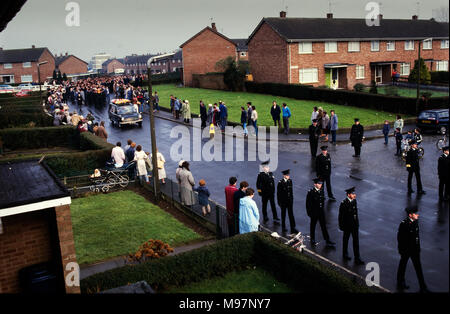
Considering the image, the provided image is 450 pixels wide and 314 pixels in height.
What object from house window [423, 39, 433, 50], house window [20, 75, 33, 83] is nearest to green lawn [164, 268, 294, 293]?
house window [423, 39, 433, 50]

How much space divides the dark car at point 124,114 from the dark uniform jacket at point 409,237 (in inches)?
990

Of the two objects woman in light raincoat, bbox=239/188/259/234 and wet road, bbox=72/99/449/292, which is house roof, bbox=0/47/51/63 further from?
woman in light raincoat, bbox=239/188/259/234

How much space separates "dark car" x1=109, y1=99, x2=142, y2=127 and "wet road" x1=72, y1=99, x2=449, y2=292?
218 inches

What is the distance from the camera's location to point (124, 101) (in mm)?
32906

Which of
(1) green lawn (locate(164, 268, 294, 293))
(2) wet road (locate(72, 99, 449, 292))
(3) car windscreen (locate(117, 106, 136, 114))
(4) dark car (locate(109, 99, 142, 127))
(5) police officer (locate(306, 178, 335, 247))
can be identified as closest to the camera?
(1) green lawn (locate(164, 268, 294, 293))

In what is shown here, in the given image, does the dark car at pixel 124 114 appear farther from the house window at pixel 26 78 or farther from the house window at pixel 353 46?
the house window at pixel 26 78

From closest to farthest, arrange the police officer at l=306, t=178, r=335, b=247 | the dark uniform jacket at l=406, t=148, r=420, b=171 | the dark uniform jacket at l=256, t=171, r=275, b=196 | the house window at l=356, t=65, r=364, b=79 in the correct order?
the police officer at l=306, t=178, r=335, b=247 < the dark uniform jacket at l=256, t=171, r=275, b=196 < the dark uniform jacket at l=406, t=148, r=420, b=171 < the house window at l=356, t=65, r=364, b=79

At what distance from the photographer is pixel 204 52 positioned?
2447 inches

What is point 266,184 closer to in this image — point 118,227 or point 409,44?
point 118,227

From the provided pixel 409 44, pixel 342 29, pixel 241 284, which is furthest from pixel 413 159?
pixel 409 44

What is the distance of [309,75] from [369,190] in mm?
32173

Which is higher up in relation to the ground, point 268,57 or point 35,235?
point 268,57

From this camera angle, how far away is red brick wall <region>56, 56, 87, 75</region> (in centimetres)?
11144
